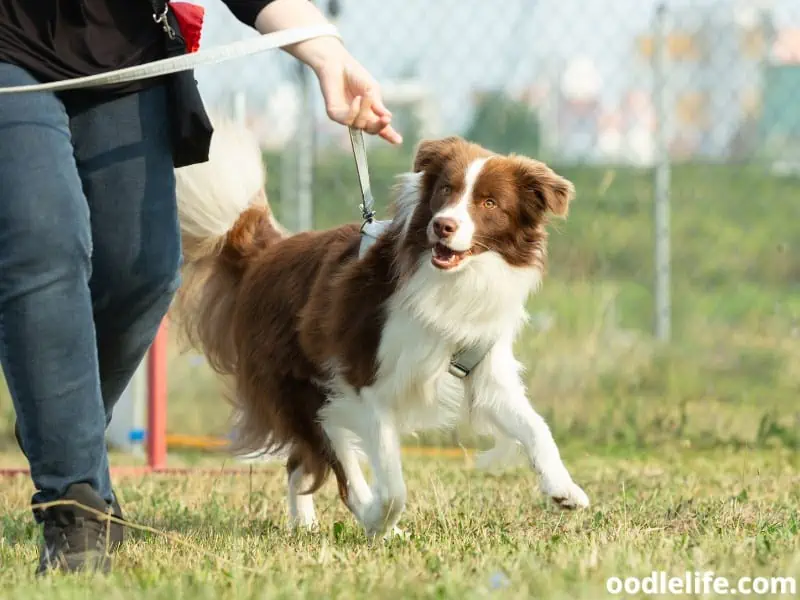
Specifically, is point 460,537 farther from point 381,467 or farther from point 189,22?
point 189,22

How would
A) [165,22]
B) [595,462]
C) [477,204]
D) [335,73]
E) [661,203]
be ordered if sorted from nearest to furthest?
[335,73] → [165,22] → [477,204] → [595,462] → [661,203]

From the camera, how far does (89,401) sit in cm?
287

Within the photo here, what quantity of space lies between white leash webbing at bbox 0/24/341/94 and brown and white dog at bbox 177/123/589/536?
31.8 inches

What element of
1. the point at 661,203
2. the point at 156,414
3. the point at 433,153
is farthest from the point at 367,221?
the point at 661,203

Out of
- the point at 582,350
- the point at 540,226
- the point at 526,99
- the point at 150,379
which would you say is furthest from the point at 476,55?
the point at 540,226

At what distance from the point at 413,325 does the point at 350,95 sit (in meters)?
0.90

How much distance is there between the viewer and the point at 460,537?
3445 mm

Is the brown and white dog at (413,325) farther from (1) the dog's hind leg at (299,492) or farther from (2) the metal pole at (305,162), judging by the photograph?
(2) the metal pole at (305,162)

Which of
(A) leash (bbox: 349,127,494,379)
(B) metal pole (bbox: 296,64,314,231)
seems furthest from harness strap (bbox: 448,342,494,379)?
(B) metal pole (bbox: 296,64,314,231)

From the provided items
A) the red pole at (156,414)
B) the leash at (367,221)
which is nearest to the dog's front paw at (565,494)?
the leash at (367,221)

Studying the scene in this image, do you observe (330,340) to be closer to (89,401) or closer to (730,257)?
(89,401)

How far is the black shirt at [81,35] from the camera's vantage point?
2.91 metres

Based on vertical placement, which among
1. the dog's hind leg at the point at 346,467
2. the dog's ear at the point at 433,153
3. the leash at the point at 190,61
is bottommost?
the dog's hind leg at the point at 346,467

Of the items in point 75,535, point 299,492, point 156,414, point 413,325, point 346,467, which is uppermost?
point 413,325
